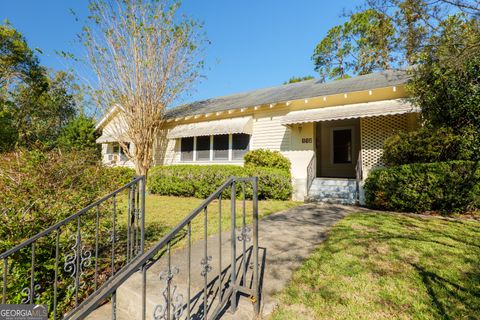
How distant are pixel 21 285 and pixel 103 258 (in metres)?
1.31

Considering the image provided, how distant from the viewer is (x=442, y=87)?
24.5ft

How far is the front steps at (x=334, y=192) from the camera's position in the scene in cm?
909

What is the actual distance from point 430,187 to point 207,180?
25.8ft

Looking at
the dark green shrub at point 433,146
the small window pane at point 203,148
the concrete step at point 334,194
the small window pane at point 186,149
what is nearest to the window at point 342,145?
the concrete step at point 334,194

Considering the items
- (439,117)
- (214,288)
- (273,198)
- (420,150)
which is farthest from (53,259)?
(439,117)

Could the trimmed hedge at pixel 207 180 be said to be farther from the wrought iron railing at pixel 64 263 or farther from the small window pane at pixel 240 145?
the wrought iron railing at pixel 64 263

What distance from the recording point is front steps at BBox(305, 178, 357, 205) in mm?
9094

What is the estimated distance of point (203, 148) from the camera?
1388 cm

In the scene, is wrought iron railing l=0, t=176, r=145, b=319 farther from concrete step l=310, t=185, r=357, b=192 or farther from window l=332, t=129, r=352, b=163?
window l=332, t=129, r=352, b=163

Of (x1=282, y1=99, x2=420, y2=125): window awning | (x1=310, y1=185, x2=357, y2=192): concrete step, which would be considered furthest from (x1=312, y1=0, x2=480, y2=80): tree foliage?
(x1=310, y1=185, x2=357, y2=192): concrete step

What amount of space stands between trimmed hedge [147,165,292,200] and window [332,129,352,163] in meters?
4.71

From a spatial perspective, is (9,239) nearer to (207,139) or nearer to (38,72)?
(207,139)

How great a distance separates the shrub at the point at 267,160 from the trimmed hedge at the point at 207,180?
63 cm

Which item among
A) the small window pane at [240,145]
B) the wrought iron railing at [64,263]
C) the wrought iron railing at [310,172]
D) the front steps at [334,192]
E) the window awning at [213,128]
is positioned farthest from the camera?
the small window pane at [240,145]
